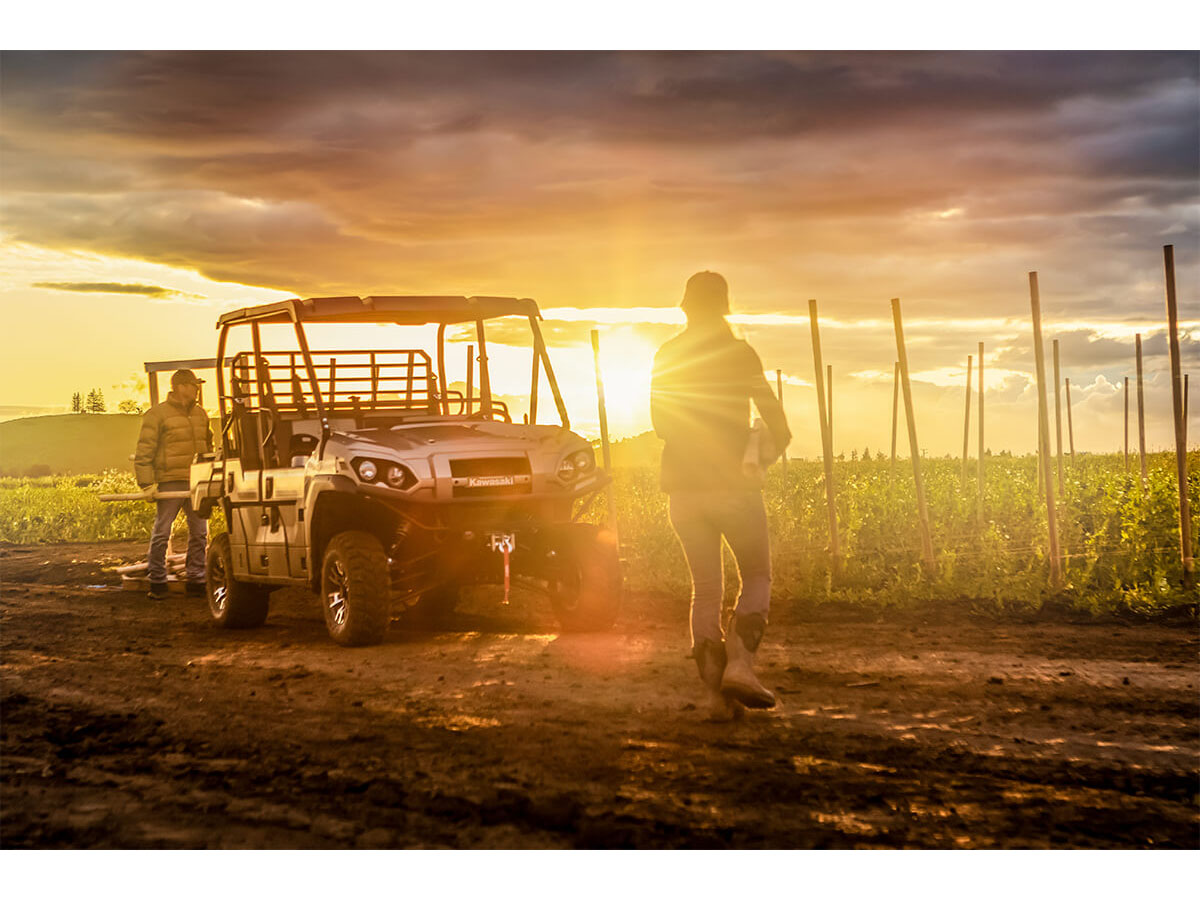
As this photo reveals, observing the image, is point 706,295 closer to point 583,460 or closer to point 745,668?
point 745,668

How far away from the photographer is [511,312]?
10828 mm

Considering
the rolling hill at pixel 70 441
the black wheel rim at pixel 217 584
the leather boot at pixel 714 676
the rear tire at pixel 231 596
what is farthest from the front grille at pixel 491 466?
the rolling hill at pixel 70 441

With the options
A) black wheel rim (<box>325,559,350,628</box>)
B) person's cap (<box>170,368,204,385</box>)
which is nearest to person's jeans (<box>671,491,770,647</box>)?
black wheel rim (<box>325,559,350,628</box>)

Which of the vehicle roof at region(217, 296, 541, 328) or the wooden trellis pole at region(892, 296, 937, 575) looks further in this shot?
the wooden trellis pole at region(892, 296, 937, 575)

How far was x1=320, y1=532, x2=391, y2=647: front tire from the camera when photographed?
9.38m

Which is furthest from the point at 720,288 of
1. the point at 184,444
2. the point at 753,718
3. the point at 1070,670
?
the point at 184,444

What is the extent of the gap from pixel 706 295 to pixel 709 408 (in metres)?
0.57

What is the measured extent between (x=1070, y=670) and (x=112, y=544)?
17.8m

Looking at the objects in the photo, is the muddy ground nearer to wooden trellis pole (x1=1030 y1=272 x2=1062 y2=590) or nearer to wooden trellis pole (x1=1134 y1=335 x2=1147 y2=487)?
wooden trellis pole (x1=1030 y1=272 x2=1062 y2=590)

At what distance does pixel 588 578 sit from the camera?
9.84 metres

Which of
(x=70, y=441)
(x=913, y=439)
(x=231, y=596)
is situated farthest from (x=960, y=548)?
(x=70, y=441)

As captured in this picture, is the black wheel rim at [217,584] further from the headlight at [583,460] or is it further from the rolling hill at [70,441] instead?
the rolling hill at [70,441]

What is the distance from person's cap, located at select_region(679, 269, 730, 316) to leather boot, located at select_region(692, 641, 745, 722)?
1666mm

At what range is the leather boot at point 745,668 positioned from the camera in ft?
21.0
